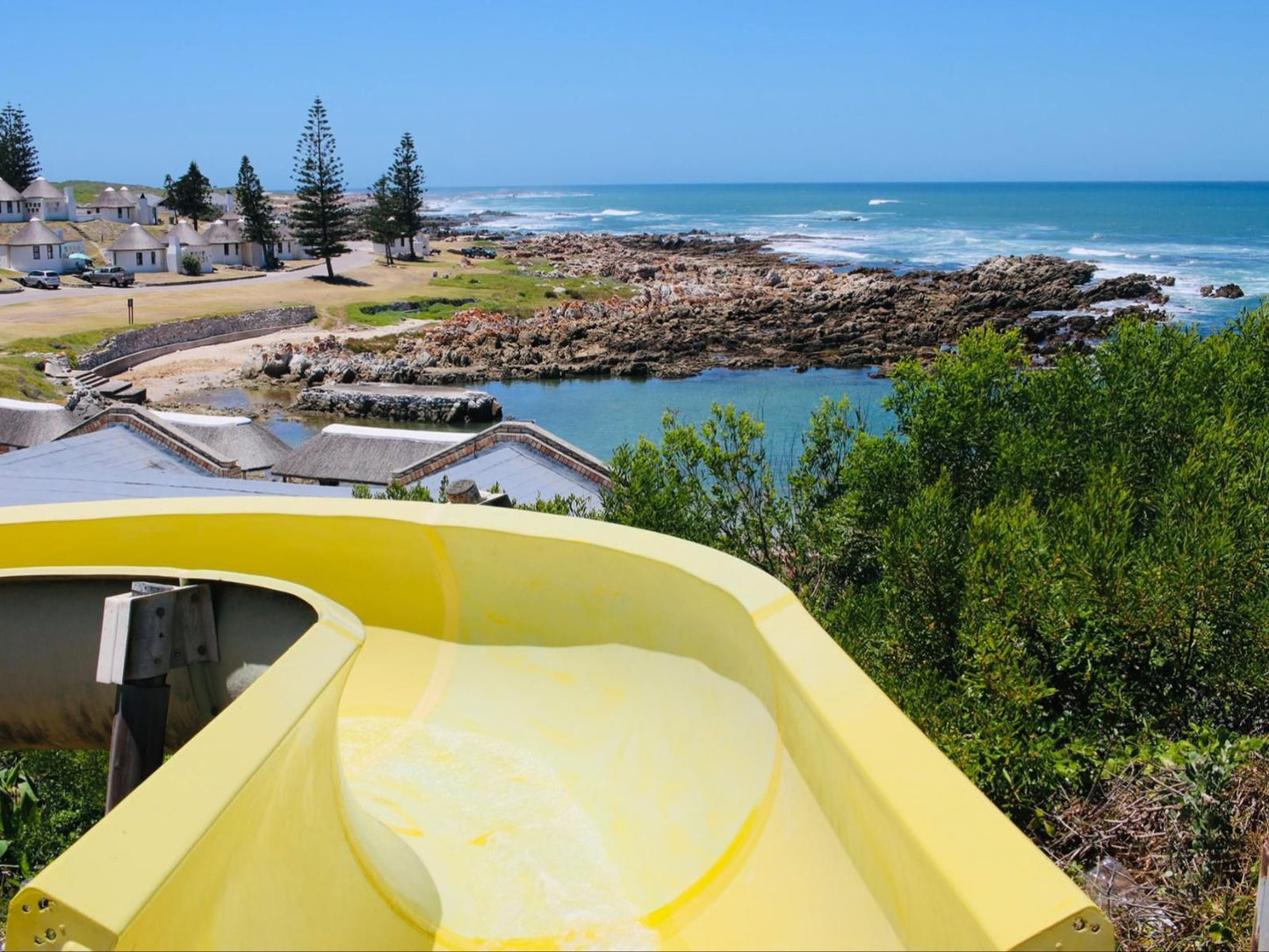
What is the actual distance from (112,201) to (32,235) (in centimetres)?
1945

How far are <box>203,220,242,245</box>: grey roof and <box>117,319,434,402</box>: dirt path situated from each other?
1786 cm

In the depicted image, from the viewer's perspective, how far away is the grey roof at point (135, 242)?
59.4 metres

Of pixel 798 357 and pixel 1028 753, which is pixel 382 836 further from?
pixel 798 357

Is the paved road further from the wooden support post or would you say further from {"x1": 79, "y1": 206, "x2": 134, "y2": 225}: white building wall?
the wooden support post

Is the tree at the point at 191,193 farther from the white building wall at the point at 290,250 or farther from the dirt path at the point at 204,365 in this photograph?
the dirt path at the point at 204,365

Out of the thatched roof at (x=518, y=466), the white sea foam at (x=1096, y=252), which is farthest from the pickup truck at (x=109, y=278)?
the white sea foam at (x=1096, y=252)

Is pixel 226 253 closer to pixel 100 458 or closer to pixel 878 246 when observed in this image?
pixel 100 458

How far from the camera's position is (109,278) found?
5659 centimetres

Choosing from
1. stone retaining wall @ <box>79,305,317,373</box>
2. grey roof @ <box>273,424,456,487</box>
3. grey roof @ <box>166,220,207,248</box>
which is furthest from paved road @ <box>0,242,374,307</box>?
grey roof @ <box>273,424,456,487</box>

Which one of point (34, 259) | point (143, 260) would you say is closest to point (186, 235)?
point (143, 260)

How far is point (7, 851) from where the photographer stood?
7.97 m

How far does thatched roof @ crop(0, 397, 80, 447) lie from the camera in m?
24.2

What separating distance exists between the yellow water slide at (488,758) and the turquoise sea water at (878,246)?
9.33 m

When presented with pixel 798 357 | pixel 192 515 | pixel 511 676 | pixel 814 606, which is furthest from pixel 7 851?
A: pixel 798 357
